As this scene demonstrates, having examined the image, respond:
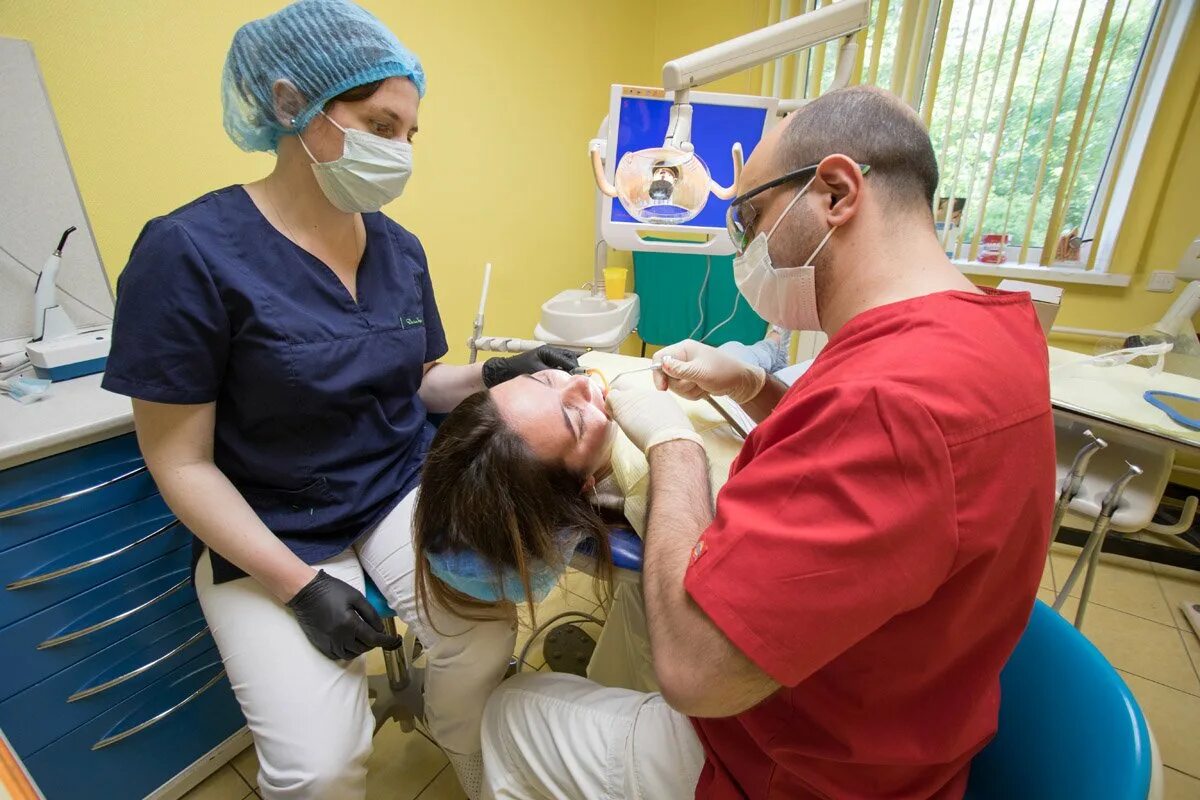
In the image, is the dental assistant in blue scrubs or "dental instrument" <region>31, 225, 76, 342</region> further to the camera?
"dental instrument" <region>31, 225, 76, 342</region>

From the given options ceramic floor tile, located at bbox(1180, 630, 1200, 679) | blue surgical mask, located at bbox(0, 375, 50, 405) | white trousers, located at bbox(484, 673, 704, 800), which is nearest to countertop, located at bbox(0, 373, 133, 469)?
blue surgical mask, located at bbox(0, 375, 50, 405)

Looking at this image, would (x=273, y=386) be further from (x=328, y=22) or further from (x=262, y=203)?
(x=328, y=22)

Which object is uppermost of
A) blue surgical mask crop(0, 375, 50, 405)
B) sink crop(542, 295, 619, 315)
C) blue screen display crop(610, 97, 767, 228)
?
blue screen display crop(610, 97, 767, 228)

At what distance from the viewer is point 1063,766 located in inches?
25.8

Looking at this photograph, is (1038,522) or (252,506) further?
(252,506)

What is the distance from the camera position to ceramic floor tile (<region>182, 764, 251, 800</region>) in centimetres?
144

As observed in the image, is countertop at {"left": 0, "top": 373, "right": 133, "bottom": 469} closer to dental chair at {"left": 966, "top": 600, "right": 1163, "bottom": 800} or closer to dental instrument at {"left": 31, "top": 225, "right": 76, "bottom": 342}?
dental instrument at {"left": 31, "top": 225, "right": 76, "bottom": 342}

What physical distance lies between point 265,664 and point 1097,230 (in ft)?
11.5

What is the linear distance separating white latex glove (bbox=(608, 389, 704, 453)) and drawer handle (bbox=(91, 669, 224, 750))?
1.24 metres

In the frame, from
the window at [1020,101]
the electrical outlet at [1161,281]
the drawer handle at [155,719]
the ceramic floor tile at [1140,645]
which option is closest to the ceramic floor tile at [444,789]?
the drawer handle at [155,719]

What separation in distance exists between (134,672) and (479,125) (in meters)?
2.13

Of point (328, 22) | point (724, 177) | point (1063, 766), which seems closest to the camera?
point (1063, 766)

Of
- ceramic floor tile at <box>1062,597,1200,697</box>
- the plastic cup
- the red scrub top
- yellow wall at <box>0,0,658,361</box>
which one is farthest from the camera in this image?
the plastic cup

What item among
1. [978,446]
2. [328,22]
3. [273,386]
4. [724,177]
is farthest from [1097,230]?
[273,386]
